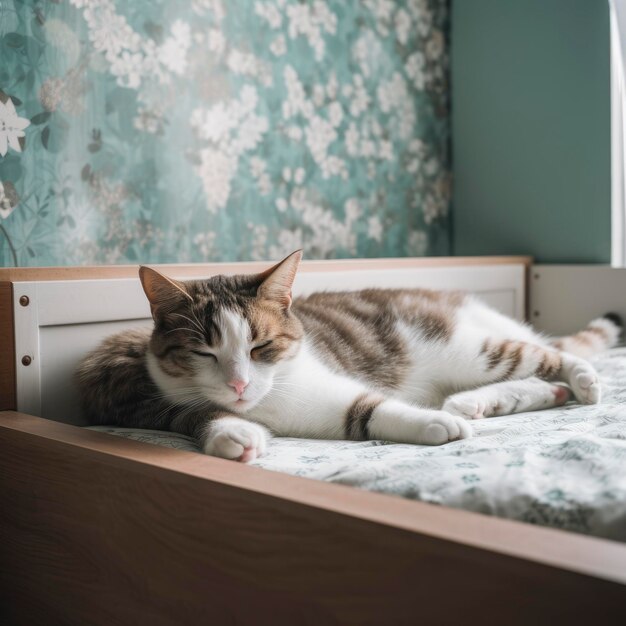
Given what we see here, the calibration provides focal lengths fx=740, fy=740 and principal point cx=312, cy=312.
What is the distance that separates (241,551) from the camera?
93 centimetres

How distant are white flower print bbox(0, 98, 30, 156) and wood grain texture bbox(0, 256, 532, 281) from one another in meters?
0.38

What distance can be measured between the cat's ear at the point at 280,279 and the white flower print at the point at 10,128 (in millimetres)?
762

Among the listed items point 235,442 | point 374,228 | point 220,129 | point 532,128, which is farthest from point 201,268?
point 532,128

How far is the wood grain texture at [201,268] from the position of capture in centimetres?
152

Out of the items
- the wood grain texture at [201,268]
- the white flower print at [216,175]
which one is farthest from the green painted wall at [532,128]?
the white flower print at [216,175]

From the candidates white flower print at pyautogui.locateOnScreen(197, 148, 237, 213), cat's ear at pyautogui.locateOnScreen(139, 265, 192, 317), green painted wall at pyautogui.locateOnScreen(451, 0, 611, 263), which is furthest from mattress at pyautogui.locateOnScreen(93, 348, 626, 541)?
green painted wall at pyautogui.locateOnScreen(451, 0, 611, 263)

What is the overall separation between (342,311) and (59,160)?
801mm

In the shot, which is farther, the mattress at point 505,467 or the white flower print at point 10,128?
the white flower print at point 10,128

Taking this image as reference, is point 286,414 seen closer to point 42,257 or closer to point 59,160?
point 42,257

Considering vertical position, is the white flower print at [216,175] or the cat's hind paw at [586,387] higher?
the white flower print at [216,175]

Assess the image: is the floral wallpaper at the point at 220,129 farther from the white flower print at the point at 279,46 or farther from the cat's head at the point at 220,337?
the cat's head at the point at 220,337

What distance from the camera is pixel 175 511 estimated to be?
1.01 m

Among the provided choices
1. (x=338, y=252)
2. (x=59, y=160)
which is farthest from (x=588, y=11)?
(x=59, y=160)

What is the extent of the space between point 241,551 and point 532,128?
2502 millimetres
